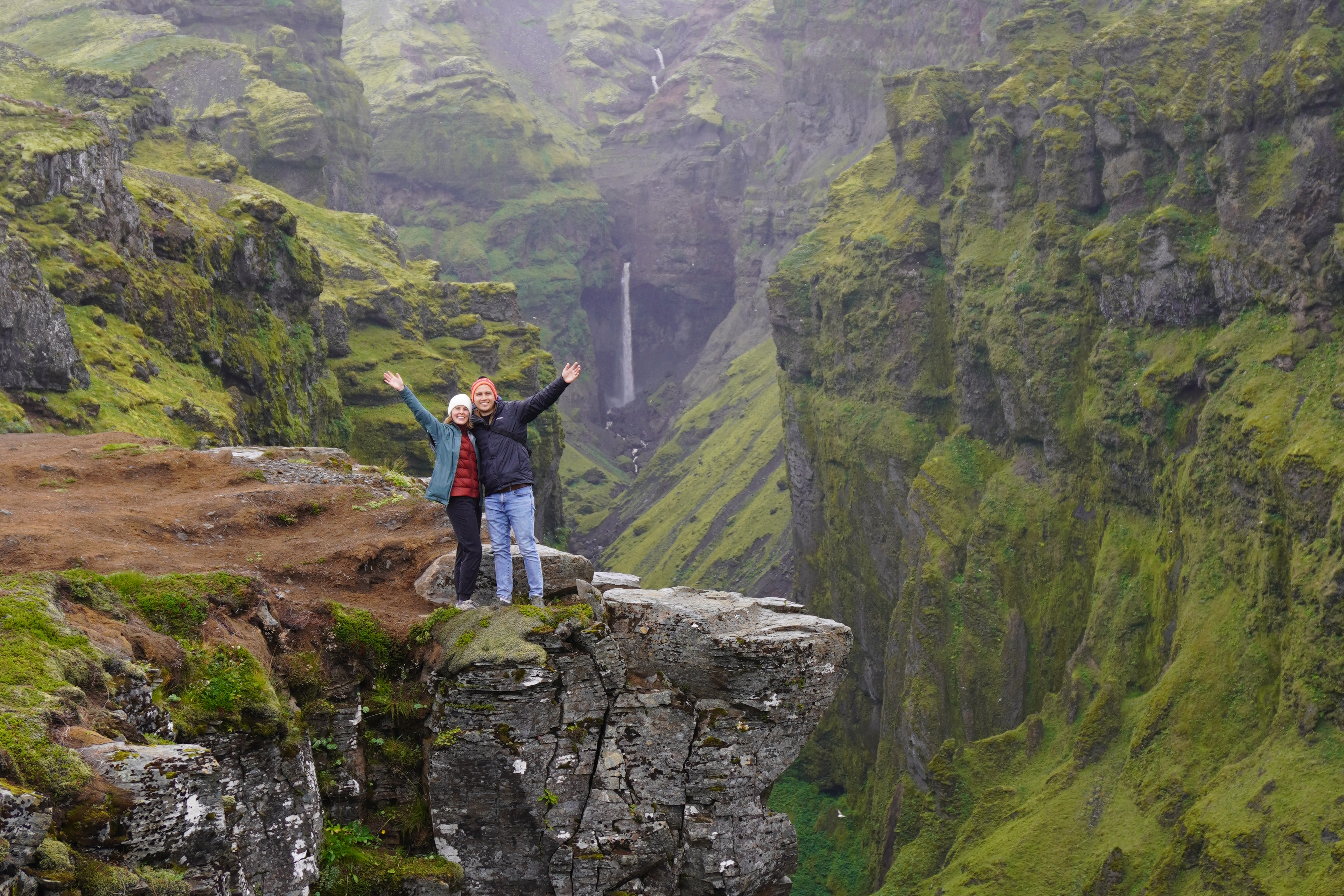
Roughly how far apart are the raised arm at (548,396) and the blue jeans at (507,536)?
138 centimetres

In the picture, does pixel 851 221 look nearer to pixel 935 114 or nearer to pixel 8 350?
pixel 935 114

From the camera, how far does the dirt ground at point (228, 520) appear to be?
20609 mm

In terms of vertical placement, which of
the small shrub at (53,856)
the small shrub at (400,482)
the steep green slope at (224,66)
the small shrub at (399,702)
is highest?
the steep green slope at (224,66)

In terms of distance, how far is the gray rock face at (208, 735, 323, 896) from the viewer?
53.4 ft

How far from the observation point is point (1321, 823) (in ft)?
216

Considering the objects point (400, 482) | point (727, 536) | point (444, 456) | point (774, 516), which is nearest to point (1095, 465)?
point (774, 516)

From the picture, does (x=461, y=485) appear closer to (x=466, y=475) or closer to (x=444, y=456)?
(x=466, y=475)

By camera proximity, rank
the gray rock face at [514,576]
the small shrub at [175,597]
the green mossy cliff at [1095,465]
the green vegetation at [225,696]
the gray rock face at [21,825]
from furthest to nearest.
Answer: the green mossy cliff at [1095,465] < the gray rock face at [514,576] < the small shrub at [175,597] < the green vegetation at [225,696] < the gray rock face at [21,825]

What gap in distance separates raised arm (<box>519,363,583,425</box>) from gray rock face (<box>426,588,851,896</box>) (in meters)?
3.61

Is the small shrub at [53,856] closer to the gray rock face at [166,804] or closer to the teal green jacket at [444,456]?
the gray rock face at [166,804]

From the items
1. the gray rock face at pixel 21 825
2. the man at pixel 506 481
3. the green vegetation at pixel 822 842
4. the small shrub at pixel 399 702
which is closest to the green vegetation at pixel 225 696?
the small shrub at pixel 399 702

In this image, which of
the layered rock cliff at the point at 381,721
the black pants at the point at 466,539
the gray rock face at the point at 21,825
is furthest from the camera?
the black pants at the point at 466,539

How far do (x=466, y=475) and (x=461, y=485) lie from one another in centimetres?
19

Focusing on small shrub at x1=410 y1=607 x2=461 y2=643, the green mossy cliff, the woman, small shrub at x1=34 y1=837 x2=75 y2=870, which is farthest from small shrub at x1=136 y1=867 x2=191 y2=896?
the green mossy cliff
